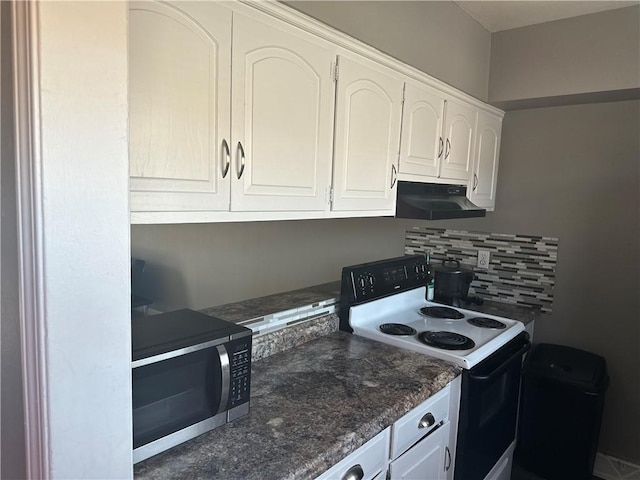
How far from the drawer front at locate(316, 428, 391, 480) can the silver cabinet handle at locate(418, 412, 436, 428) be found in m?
0.20

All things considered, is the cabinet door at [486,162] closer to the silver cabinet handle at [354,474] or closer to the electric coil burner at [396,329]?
the electric coil burner at [396,329]

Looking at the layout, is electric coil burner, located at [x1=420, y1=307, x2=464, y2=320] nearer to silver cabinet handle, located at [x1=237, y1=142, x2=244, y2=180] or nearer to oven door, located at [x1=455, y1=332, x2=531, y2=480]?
oven door, located at [x1=455, y1=332, x2=531, y2=480]

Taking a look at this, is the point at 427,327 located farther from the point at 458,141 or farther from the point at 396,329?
the point at 458,141

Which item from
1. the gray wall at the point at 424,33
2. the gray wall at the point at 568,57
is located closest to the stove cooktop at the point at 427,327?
the gray wall at the point at 424,33

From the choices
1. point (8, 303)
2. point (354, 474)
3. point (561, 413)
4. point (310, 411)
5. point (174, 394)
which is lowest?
point (561, 413)

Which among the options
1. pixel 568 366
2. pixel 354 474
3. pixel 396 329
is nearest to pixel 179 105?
pixel 354 474

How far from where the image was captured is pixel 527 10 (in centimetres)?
225

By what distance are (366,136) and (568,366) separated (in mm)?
1658

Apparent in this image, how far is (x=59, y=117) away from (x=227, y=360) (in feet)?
2.41

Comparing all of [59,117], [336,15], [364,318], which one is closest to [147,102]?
[59,117]

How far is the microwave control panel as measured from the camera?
1183mm

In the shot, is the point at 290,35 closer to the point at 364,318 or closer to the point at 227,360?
the point at 227,360

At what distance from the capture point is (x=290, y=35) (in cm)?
143

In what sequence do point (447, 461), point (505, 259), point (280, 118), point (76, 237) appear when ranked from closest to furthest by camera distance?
point (76, 237) < point (280, 118) < point (447, 461) < point (505, 259)
